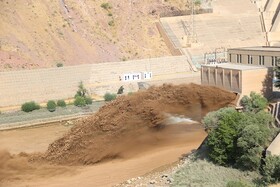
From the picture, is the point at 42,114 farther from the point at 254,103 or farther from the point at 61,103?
the point at 254,103

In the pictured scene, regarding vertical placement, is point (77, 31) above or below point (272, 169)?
above

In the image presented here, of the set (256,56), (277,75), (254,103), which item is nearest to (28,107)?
(256,56)

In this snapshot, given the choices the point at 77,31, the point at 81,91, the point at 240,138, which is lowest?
the point at 81,91

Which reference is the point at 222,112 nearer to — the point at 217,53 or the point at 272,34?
the point at 217,53

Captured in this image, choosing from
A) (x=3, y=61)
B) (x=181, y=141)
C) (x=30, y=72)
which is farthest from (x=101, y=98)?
(x=181, y=141)

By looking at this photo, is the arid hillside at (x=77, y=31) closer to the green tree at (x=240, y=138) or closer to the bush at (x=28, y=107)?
the bush at (x=28, y=107)

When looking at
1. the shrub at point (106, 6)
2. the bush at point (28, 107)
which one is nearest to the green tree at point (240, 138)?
the bush at point (28, 107)
